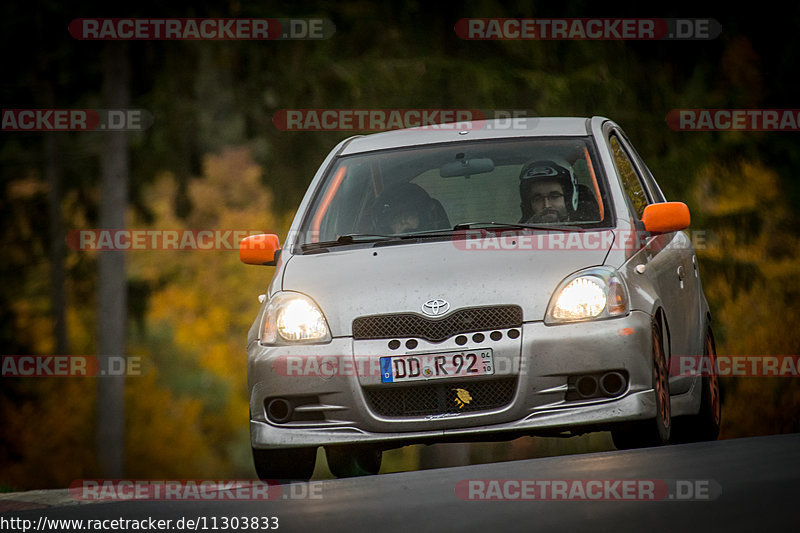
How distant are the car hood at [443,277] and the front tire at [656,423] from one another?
0.57 meters

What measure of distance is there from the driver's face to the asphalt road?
4.40ft

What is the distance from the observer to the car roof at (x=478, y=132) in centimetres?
855

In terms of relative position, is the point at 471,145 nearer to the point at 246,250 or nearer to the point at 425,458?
the point at 246,250

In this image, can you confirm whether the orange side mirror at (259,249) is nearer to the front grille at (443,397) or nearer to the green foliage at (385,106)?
the front grille at (443,397)

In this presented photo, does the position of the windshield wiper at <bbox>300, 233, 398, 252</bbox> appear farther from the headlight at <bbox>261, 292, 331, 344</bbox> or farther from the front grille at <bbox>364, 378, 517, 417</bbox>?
the front grille at <bbox>364, 378, 517, 417</bbox>

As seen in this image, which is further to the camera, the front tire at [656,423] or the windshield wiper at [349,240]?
the windshield wiper at [349,240]

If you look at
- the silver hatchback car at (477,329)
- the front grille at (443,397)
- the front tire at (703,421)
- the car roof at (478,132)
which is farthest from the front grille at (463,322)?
the front tire at (703,421)

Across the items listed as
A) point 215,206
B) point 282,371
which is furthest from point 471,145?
point 215,206

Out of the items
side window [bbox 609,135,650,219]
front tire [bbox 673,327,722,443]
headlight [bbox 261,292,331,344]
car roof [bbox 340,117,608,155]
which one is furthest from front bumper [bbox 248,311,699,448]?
car roof [bbox 340,117,608,155]

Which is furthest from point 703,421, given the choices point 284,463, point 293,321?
point 293,321

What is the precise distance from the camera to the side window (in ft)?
27.1

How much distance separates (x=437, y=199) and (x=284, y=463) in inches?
71.4

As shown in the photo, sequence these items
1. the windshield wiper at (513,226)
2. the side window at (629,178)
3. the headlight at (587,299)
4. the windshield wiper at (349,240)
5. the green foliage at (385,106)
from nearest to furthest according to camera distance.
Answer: the headlight at (587,299)
the windshield wiper at (513,226)
the windshield wiper at (349,240)
the side window at (629,178)
the green foliage at (385,106)

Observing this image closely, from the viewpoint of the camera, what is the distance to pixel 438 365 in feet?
22.9
